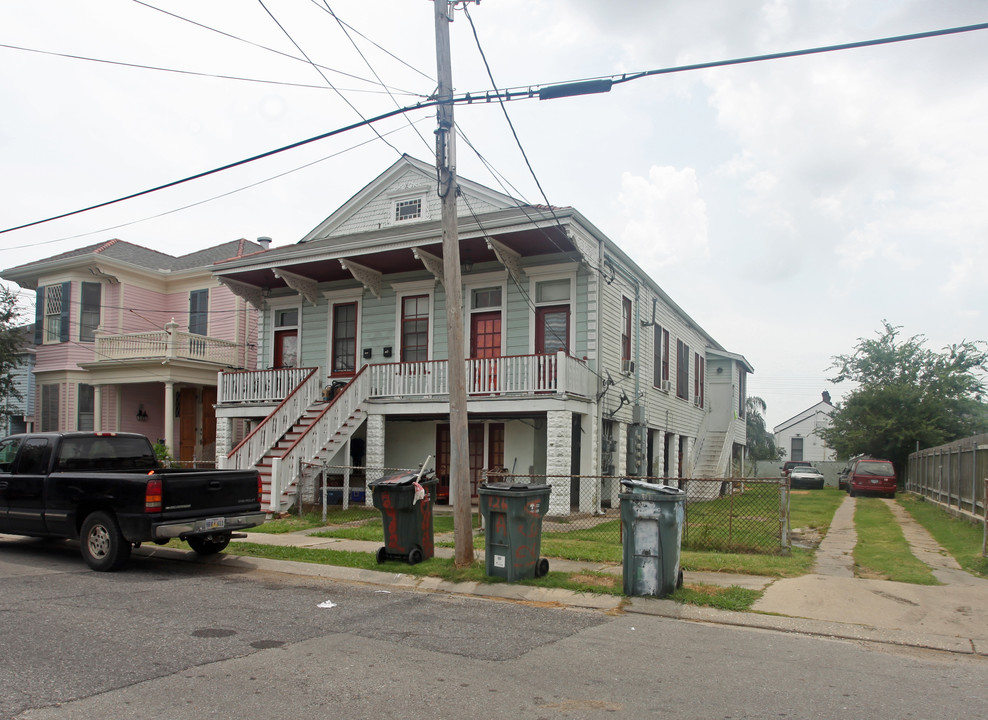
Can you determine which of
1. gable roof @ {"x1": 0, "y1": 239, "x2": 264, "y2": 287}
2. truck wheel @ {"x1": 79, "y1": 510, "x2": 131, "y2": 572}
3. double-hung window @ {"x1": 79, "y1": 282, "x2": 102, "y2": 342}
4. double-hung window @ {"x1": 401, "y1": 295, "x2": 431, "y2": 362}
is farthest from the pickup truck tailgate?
double-hung window @ {"x1": 79, "y1": 282, "x2": 102, "y2": 342}

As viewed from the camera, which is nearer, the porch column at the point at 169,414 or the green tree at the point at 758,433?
the porch column at the point at 169,414

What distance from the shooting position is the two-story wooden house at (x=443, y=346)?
16.3m

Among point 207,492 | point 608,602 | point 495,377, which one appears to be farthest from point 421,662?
point 495,377

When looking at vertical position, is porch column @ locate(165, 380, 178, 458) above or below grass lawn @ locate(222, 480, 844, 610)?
above

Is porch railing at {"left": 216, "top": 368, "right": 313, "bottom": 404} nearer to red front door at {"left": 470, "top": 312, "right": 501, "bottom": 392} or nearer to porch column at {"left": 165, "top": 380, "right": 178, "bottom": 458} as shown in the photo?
red front door at {"left": 470, "top": 312, "right": 501, "bottom": 392}

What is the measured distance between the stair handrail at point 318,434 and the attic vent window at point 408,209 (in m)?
4.69

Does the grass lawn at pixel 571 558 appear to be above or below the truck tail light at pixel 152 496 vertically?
below

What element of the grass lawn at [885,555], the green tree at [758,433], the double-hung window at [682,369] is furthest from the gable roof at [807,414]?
the grass lawn at [885,555]

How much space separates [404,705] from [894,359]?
41.8 m

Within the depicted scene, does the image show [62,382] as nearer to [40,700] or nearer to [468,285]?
[468,285]

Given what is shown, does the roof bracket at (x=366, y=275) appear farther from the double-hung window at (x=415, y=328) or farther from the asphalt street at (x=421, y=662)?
the asphalt street at (x=421, y=662)

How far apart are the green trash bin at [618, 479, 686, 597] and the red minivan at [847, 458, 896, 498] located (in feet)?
82.0

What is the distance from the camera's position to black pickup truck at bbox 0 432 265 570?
9359 mm

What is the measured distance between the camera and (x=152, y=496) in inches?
365
